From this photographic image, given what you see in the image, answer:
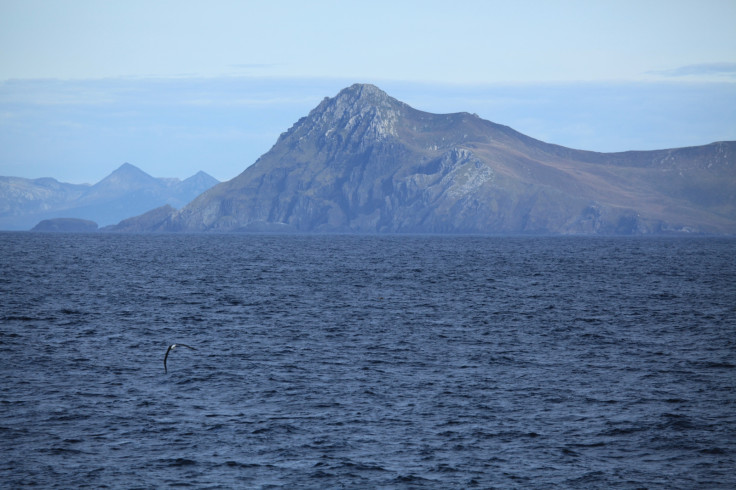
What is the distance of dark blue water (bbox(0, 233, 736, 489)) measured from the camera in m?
32.1

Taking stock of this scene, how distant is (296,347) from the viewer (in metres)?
58.6

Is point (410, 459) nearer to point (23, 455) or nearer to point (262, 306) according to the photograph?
point (23, 455)

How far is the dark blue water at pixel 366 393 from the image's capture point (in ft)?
105

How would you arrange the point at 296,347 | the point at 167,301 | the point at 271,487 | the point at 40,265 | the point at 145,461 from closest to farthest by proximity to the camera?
the point at 271,487 → the point at 145,461 → the point at 296,347 → the point at 167,301 → the point at 40,265

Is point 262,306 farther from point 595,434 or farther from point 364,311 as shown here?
point 595,434

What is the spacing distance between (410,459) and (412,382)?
13706 millimetres

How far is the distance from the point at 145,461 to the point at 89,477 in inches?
96.4

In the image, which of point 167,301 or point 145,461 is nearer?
point 145,461

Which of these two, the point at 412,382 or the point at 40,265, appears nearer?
A: the point at 412,382

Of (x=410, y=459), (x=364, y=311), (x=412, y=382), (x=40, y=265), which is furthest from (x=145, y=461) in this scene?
(x=40, y=265)

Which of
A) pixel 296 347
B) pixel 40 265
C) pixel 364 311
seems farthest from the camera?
pixel 40 265

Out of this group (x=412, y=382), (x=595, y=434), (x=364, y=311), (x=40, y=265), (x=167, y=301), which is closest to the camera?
(x=595, y=434)

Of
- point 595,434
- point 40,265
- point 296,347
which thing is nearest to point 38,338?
point 296,347

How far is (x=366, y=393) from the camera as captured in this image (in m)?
43.9
